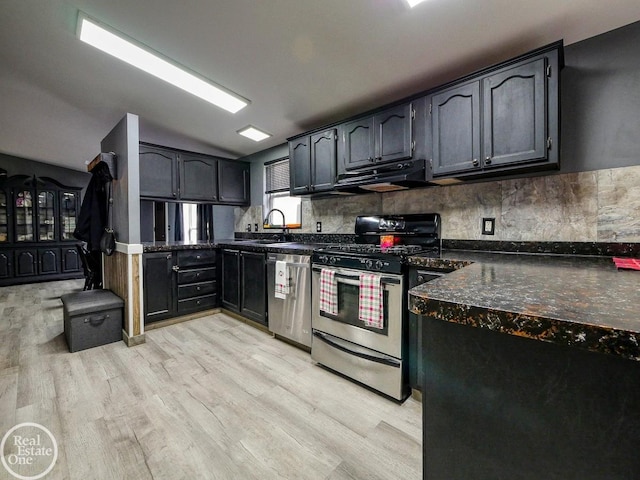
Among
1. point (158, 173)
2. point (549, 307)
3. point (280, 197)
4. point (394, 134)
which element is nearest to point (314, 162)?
point (394, 134)

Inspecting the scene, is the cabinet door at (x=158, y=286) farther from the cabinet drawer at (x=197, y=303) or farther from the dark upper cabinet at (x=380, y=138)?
the dark upper cabinet at (x=380, y=138)

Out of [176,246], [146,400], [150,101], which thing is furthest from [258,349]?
[150,101]

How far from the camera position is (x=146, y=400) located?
185 centimetres

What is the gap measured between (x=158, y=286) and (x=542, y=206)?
371cm

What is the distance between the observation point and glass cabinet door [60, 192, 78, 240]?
19.8 ft

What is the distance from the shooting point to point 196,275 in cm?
343

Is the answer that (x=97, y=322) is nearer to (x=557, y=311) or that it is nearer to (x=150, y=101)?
(x=150, y=101)

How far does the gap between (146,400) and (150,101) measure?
287cm

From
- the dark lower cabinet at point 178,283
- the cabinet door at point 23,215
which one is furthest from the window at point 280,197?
the cabinet door at point 23,215

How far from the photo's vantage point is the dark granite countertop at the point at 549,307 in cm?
50

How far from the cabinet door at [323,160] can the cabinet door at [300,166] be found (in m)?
0.08

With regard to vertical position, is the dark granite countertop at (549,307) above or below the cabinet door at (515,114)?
below

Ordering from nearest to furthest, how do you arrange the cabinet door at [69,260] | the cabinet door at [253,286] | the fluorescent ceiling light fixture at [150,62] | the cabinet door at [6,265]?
the fluorescent ceiling light fixture at [150,62]
the cabinet door at [253,286]
the cabinet door at [6,265]
the cabinet door at [69,260]

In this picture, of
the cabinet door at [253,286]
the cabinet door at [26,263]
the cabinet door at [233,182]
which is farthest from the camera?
the cabinet door at [26,263]
